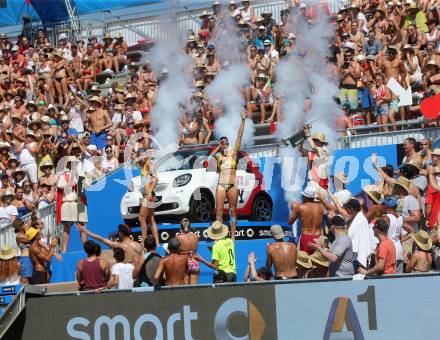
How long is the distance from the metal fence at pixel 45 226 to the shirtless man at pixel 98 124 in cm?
207

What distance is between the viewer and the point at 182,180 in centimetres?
1688

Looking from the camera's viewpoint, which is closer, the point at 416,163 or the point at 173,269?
the point at 173,269

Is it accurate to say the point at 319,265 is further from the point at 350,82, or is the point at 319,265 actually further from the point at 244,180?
the point at 350,82

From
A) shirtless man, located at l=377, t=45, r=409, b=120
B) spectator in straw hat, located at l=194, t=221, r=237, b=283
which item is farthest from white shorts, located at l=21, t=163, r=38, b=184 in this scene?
spectator in straw hat, located at l=194, t=221, r=237, b=283

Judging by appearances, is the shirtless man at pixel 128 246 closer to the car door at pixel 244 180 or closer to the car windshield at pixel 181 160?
the car door at pixel 244 180

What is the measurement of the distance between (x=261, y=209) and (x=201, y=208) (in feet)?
3.38

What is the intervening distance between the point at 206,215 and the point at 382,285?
6.31 m

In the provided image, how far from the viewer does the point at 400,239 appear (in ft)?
41.9

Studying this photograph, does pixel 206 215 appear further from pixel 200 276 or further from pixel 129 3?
pixel 129 3

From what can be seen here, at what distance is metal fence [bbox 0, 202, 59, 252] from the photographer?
17656 mm

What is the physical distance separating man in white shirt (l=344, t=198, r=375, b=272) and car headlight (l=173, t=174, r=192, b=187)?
14.7 ft

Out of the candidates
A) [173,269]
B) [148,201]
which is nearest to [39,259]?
[148,201]

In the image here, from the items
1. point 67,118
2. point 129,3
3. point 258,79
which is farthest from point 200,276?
point 129,3

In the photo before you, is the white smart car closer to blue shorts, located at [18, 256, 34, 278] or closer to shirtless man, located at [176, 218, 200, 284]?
blue shorts, located at [18, 256, 34, 278]
